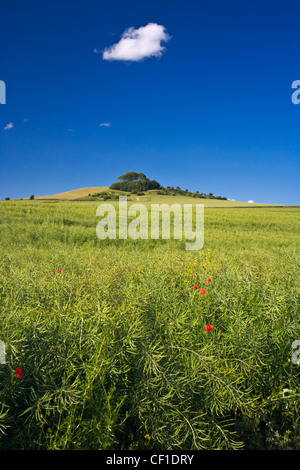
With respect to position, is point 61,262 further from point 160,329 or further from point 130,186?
point 130,186

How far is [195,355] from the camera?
2342 millimetres

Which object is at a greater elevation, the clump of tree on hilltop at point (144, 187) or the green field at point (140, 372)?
the clump of tree on hilltop at point (144, 187)

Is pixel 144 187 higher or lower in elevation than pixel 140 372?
higher

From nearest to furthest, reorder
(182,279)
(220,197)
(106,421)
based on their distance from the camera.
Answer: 1. (106,421)
2. (182,279)
3. (220,197)

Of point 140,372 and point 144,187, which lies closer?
point 140,372

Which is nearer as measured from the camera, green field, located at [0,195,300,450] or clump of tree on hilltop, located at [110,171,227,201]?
green field, located at [0,195,300,450]

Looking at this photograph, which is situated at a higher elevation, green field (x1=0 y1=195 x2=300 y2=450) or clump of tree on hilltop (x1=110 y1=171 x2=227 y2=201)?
clump of tree on hilltop (x1=110 y1=171 x2=227 y2=201)

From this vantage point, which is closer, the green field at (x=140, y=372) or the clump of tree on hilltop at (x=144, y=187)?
the green field at (x=140, y=372)

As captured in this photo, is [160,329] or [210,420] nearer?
[210,420]

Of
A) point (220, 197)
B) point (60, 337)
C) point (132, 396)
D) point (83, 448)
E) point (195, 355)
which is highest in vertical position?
point (220, 197)

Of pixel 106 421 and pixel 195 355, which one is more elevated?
pixel 195 355

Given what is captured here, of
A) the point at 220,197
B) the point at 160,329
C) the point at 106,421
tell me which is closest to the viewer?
the point at 106,421
